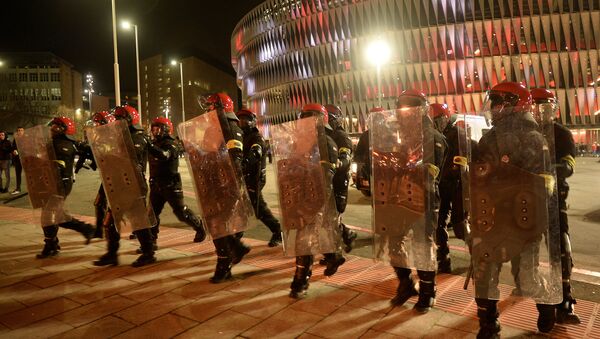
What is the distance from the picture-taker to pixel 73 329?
375 cm

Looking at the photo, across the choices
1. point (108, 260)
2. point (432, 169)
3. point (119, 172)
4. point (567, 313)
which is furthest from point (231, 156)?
point (567, 313)

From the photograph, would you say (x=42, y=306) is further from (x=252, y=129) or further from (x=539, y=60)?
(x=539, y=60)

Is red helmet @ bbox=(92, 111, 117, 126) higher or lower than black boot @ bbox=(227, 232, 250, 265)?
higher

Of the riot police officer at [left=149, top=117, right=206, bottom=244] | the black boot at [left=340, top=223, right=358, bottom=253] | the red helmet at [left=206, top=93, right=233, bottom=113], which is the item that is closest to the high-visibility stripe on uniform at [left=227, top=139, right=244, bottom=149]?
the red helmet at [left=206, top=93, right=233, bottom=113]

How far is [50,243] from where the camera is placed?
6.12 meters

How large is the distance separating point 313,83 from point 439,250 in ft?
170

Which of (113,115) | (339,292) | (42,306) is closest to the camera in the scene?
(42,306)

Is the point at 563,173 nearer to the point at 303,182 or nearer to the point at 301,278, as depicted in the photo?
the point at 303,182

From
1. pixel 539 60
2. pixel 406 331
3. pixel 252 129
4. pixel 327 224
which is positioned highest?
pixel 539 60

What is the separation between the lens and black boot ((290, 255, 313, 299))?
445 centimetres

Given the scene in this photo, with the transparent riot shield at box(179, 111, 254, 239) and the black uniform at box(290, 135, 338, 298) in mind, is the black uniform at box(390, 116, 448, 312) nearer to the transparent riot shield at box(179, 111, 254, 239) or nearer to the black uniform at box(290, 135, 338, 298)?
the black uniform at box(290, 135, 338, 298)

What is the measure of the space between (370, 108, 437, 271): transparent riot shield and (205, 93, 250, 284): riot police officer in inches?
60.8

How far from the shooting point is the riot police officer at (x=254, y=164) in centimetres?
523

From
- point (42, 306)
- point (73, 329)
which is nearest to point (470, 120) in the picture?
point (73, 329)
